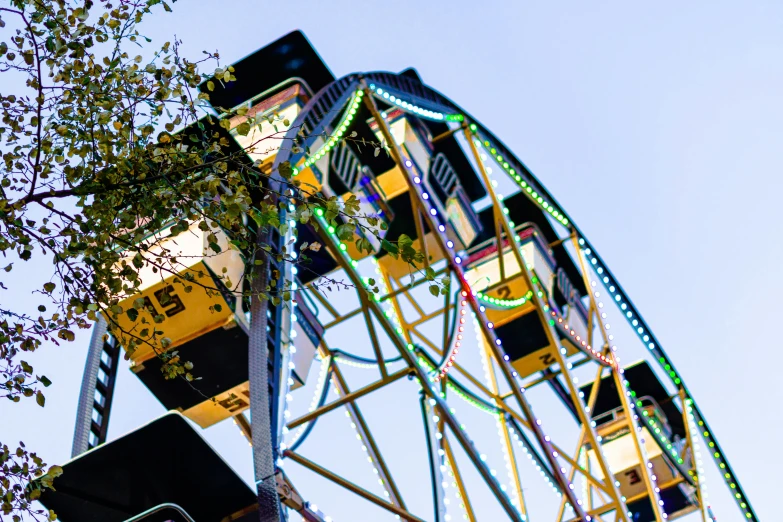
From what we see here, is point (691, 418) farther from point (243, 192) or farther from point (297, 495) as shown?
point (243, 192)

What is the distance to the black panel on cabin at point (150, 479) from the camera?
645cm

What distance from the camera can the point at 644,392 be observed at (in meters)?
22.0

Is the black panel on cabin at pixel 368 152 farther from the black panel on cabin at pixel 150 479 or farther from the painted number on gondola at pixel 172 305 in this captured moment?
the black panel on cabin at pixel 150 479

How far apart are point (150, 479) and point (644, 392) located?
647 inches

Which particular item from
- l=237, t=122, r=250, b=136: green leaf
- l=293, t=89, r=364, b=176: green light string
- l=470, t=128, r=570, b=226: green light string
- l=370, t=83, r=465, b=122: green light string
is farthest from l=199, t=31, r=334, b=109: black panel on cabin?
l=237, t=122, r=250, b=136: green leaf

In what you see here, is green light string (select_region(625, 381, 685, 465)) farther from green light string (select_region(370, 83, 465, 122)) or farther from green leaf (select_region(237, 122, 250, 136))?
green leaf (select_region(237, 122, 250, 136))

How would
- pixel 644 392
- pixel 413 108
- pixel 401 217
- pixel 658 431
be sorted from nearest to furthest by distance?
pixel 413 108, pixel 401 217, pixel 658 431, pixel 644 392

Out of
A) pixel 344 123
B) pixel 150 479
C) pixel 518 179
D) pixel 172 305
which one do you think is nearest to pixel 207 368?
pixel 172 305

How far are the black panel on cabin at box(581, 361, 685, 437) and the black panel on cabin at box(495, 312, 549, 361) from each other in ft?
15.6

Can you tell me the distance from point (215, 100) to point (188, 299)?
4.36 meters

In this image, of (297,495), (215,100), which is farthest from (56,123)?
(215,100)

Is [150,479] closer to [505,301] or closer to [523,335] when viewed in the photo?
[505,301]

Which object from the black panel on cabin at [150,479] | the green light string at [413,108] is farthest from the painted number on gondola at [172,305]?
the green light string at [413,108]

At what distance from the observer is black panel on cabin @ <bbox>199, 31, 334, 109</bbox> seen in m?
13.4
